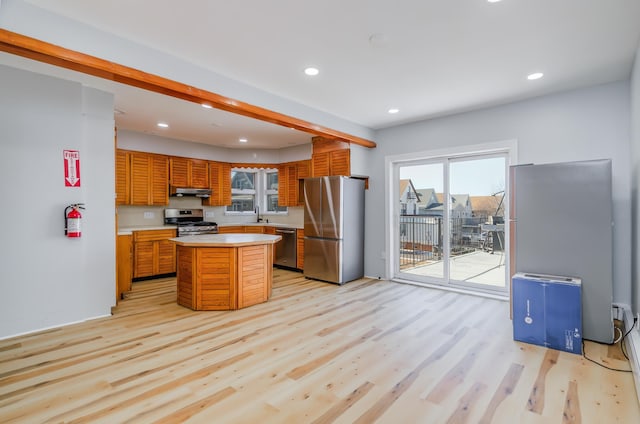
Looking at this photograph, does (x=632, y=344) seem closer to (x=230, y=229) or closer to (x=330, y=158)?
(x=330, y=158)

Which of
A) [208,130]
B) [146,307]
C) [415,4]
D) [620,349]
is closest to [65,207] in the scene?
[146,307]

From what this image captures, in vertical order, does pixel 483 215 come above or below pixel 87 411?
above

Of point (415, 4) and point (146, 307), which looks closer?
point (415, 4)

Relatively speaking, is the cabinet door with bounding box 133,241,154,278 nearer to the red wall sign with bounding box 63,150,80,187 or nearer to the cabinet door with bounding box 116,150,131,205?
the cabinet door with bounding box 116,150,131,205

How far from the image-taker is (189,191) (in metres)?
6.20

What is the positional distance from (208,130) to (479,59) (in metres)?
4.20

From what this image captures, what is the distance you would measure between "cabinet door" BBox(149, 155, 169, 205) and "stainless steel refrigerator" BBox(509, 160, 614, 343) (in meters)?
5.70

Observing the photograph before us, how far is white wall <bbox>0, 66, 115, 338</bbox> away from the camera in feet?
9.82

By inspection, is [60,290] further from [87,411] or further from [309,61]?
[309,61]

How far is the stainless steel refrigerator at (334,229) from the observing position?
5191 millimetres

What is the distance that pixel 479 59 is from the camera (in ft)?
9.70

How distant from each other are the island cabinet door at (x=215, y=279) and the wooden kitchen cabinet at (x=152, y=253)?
2.14 metres

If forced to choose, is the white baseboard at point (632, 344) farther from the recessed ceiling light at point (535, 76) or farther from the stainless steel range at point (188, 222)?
the stainless steel range at point (188, 222)

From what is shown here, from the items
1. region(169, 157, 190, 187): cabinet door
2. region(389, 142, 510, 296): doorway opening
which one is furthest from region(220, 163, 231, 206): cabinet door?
region(389, 142, 510, 296): doorway opening
